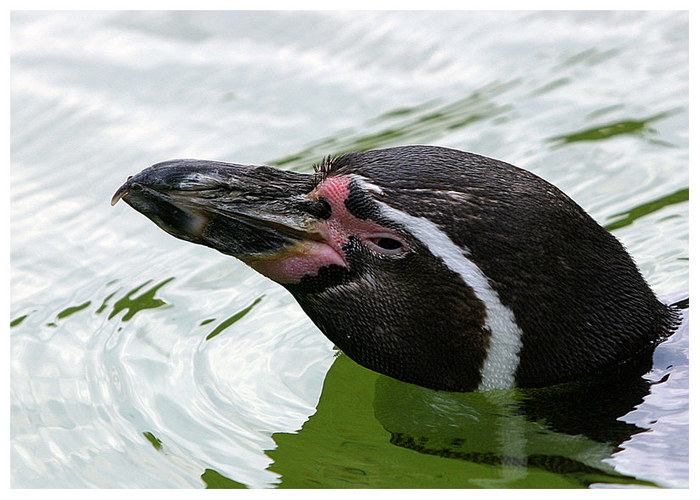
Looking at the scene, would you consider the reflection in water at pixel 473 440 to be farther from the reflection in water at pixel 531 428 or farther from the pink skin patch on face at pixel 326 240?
the pink skin patch on face at pixel 326 240

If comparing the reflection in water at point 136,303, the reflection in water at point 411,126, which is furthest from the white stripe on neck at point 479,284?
the reflection in water at point 411,126

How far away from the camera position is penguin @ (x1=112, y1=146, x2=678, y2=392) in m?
4.57

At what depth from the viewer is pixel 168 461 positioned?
5066 millimetres

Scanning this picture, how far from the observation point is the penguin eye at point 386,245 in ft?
15.3

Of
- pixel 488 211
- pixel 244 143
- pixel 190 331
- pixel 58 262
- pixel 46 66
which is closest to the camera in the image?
pixel 488 211

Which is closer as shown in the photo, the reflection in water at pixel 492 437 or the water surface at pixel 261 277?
the reflection in water at pixel 492 437

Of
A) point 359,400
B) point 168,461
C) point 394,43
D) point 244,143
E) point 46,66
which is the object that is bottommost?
point 168,461

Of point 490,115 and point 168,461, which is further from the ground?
point 490,115

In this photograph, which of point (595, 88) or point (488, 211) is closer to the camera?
point (488, 211)

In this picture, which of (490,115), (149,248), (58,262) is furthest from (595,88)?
(58,262)

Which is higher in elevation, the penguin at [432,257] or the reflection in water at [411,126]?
the reflection in water at [411,126]

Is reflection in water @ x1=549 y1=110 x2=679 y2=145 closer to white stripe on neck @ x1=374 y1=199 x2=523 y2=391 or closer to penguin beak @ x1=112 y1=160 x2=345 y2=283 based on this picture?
white stripe on neck @ x1=374 y1=199 x2=523 y2=391

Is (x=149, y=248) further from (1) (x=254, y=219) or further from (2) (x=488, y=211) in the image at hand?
(2) (x=488, y=211)

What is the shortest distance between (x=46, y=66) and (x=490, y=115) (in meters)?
3.24
